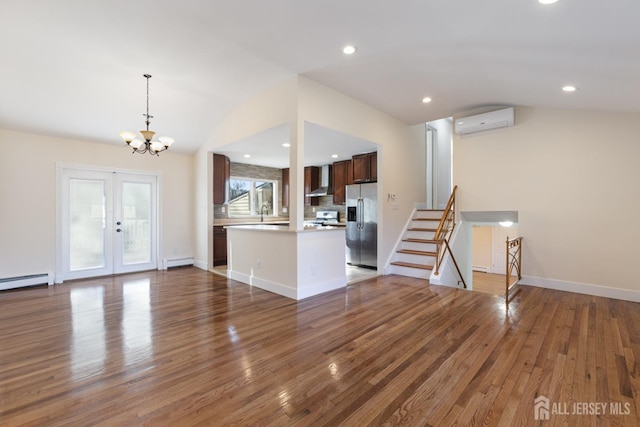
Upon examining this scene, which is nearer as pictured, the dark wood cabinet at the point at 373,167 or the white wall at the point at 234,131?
the white wall at the point at 234,131

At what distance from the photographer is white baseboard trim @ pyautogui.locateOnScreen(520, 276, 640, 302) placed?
3.94m

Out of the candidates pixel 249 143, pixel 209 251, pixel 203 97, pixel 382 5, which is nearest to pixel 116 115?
pixel 203 97

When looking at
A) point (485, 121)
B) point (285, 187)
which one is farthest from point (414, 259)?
point (285, 187)

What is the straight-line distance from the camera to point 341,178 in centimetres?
704

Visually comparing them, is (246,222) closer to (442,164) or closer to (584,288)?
(442,164)

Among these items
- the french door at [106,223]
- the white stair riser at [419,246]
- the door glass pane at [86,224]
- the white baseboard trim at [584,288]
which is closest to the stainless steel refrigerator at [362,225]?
the white stair riser at [419,246]

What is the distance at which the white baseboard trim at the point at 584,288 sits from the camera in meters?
3.94

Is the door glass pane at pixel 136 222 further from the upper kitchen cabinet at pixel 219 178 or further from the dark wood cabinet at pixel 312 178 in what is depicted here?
the dark wood cabinet at pixel 312 178

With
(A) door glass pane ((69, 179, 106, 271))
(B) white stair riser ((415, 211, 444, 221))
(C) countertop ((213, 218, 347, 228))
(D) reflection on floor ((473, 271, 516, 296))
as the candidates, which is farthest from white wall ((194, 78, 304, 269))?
(D) reflection on floor ((473, 271, 516, 296))

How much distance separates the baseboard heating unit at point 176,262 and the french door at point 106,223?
0.23 m

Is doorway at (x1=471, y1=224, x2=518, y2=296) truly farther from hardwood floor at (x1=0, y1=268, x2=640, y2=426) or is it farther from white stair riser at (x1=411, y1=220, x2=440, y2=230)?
hardwood floor at (x1=0, y1=268, x2=640, y2=426)

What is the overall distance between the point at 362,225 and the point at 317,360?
4.04 m

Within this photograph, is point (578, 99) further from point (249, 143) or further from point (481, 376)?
point (249, 143)

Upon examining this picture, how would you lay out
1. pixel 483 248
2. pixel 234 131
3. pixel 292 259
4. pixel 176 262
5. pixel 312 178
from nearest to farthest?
pixel 292 259 < pixel 234 131 < pixel 176 262 < pixel 312 178 < pixel 483 248
